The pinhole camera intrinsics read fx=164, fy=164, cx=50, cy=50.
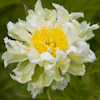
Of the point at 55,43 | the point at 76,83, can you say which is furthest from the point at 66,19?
the point at 76,83

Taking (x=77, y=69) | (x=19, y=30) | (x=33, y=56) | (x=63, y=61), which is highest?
(x=19, y=30)

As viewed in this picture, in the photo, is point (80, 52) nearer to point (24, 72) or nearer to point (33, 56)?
point (33, 56)

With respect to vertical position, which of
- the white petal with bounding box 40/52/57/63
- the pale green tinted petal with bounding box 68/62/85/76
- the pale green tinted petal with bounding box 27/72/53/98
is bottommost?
the pale green tinted petal with bounding box 68/62/85/76

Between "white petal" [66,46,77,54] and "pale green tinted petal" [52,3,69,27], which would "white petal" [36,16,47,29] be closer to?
"pale green tinted petal" [52,3,69,27]

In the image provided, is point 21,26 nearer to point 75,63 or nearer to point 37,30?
point 37,30

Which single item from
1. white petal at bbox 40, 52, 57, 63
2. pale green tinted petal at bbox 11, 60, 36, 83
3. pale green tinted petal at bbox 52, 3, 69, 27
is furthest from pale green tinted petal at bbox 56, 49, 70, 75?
pale green tinted petal at bbox 52, 3, 69, 27

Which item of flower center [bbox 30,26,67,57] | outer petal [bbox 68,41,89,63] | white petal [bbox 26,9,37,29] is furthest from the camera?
white petal [bbox 26,9,37,29]

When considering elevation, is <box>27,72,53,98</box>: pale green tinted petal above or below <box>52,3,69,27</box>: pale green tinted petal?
below

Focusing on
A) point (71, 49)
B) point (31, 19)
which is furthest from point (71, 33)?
point (31, 19)
